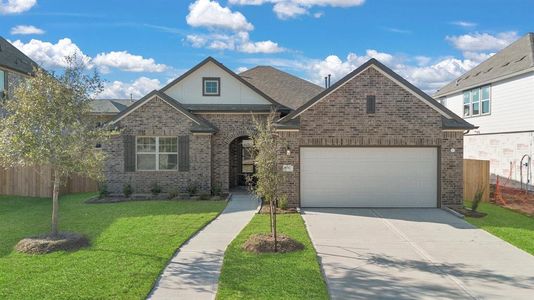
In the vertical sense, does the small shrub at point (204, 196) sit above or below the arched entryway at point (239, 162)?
below

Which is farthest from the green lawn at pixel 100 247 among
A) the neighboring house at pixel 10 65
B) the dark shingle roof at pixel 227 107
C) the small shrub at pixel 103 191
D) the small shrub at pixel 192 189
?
the neighboring house at pixel 10 65

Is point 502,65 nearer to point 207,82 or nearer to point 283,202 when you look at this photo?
point 207,82

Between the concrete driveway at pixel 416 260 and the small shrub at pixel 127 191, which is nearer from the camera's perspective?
the concrete driveway at pixel 416 260

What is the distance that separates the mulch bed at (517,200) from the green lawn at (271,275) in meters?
9.46

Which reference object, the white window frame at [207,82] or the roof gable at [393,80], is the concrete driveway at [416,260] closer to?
the roof gable at [393,80]

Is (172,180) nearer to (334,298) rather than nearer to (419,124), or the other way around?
(419,124)

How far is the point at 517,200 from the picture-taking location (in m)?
16.8

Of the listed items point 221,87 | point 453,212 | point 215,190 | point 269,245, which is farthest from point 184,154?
point 453,212

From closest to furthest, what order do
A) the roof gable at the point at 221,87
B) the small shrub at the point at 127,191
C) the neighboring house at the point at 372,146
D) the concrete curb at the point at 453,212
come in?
the concrete curb at the point at 453,212 < the neighboring house at the point at 372,146 < the small shrub at the point at 127,191 < the roof gable at the point at 221,87

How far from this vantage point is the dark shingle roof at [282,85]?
21248mm

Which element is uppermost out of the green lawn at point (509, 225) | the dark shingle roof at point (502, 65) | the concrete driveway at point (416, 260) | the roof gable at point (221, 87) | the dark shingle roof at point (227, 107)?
the dark shingle roof at point (502, 65)

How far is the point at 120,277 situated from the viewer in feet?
23.1

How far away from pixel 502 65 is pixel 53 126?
2171 cm

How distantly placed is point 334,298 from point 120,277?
3.52m
